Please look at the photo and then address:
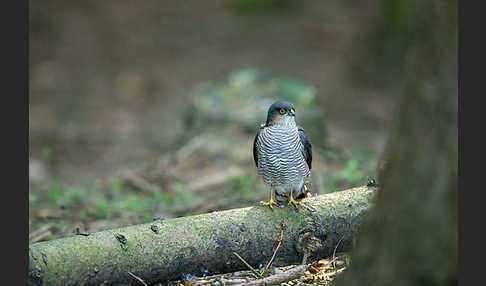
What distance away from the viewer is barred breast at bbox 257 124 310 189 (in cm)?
394

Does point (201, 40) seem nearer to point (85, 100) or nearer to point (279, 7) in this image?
point (279, 7)

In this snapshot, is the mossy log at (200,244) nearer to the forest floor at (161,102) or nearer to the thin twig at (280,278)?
the thin twig at (280,278)

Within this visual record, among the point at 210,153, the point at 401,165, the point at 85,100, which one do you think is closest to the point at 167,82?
the point at 85,100

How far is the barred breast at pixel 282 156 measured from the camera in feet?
12.9

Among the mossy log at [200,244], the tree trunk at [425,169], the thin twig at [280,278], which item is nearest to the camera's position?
the tree trunk at [425,169]

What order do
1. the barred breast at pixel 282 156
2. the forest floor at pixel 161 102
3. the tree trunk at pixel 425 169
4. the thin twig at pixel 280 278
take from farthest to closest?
the forest floor at pixel 161 102
the barred breast at pixel 282 156
the thin twig at pixel 280 278
the tree trunk at pixel 425 169

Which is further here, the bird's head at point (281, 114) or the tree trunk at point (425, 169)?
the bird's head at point (281, 114)

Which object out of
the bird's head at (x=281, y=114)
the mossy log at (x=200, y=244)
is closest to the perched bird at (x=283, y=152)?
the bird's head at (x=281, y=114)

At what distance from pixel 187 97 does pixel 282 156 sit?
6853 millimetres

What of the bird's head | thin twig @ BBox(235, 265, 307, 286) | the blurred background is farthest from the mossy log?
the blurred background

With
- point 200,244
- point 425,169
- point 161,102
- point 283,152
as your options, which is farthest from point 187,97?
point 425,169

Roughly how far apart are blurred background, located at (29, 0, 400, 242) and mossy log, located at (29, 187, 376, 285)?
0.87 meters

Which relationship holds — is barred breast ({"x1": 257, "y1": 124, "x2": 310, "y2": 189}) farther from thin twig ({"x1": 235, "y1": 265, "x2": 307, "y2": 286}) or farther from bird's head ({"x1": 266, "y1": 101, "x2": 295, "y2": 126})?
thin twig ({"x1": 235, "y1": 265, "x2": 307, "y2": 286})

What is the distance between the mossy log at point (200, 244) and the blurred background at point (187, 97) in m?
0.87
